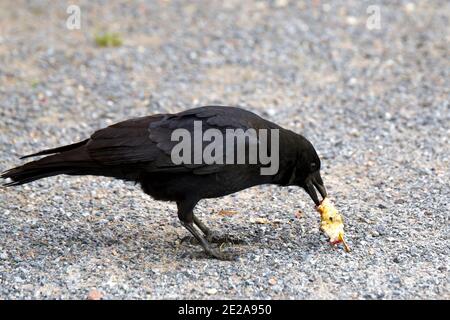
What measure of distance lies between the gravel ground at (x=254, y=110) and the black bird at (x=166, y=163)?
1.83 feet

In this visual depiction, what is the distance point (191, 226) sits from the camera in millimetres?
6516

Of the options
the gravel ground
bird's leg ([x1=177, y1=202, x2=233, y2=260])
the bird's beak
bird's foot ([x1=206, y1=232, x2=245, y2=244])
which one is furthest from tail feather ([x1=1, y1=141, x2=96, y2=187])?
the bird's beak

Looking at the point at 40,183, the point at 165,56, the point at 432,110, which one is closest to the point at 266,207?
the point at 40,183

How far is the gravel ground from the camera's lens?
607 centimetres

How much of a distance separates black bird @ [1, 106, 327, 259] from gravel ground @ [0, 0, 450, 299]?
0.56m

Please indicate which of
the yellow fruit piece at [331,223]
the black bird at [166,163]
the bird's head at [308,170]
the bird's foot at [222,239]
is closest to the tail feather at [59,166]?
the black bird at [166,163]

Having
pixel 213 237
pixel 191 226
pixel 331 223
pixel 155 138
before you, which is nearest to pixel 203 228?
pixel 213 237

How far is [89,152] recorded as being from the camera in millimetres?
6395

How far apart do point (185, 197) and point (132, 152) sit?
55 centimetres

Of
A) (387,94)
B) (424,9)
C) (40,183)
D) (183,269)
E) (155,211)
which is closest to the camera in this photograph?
(183,269)

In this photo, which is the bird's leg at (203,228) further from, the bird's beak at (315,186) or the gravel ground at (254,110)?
the bird's beak at (315,186)

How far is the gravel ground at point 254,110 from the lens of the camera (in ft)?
19.9

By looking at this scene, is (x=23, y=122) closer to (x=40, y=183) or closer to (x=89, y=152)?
(x=40, y=183)

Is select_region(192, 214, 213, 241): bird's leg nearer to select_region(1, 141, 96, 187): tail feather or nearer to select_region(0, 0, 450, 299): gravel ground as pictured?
select_region(0, 0, 450, 299): gravel ground
